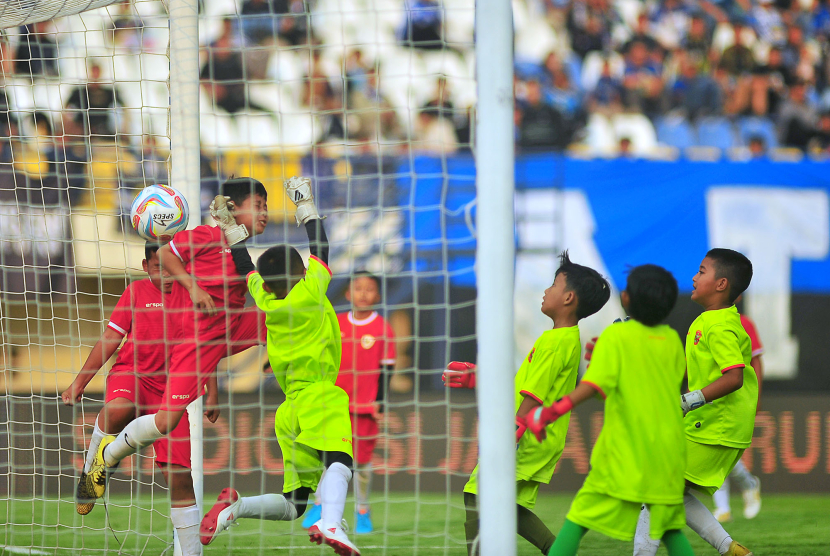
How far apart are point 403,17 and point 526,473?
6.00 m

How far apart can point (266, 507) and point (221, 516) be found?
0.23 meters

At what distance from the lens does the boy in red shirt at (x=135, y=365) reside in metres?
3.89

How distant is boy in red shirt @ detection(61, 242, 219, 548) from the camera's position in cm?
389

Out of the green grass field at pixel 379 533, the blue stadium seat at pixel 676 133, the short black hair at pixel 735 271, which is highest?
the blue stadium seat at pixel 676 133

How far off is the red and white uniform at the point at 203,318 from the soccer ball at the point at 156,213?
10cm

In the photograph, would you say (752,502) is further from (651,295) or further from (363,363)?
(651,295)

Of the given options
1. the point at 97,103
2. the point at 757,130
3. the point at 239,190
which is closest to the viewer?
the point at 239,190

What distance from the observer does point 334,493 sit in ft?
11.3

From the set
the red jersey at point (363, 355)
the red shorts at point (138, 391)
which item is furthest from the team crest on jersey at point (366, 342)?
the red shorts at point (138, 391)

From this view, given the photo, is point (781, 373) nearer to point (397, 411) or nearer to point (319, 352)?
point (397, 411)

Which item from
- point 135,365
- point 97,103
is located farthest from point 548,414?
point 97,103

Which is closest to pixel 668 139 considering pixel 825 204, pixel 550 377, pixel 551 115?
pixel 551 115

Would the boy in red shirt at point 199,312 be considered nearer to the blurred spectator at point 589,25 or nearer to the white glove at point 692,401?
the white glove at point 692,401

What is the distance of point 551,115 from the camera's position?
25.8 ft
